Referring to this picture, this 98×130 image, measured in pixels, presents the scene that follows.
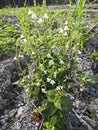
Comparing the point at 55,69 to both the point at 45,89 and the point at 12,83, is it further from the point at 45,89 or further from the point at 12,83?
the point at 12,83

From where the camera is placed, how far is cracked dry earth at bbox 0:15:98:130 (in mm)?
3037

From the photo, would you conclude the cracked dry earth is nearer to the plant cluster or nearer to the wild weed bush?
the wild weed bush

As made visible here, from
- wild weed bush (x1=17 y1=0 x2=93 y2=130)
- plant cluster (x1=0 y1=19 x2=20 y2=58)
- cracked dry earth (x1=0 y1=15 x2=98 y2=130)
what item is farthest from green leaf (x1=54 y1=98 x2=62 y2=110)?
plant cluster (x1=0 y1=19 x2=20 y2=58)

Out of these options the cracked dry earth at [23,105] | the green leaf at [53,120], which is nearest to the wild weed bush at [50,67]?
the green leaf at [53,120]

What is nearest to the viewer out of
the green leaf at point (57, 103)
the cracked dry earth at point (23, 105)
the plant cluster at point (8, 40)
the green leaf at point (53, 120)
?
the green leaf at point (57, 103)

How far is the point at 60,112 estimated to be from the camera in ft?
8.48

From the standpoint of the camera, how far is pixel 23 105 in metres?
3.39

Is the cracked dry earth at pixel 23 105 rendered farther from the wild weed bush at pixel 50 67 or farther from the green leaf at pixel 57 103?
the green leaf at pixel 57 103

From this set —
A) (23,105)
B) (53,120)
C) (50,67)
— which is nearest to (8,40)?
(23,105)

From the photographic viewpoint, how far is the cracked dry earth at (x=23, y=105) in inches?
120

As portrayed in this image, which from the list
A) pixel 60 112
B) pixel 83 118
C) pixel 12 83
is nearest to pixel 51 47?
pixel 60 112

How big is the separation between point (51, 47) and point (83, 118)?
0.81m

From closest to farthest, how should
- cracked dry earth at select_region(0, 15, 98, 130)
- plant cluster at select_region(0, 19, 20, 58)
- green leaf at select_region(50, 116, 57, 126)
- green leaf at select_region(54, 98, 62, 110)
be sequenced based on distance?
1. green leaf at select_region(54, 98, 62, 110)
2. green leaf at select_region(50, 116, 57, 126)
3. cracked dry earth at select_region(0, 15, 98, 130)
4. plant cluster at select_region(0, 19, 20, 58)

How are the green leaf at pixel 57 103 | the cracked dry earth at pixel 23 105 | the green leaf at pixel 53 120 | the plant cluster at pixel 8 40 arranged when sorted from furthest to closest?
the plant cluster at pixel 8 40 → the cracked dry earth at pixel 23 105 → the green leaf at pixel 53 120 → the green leaf at pixel 57 103
